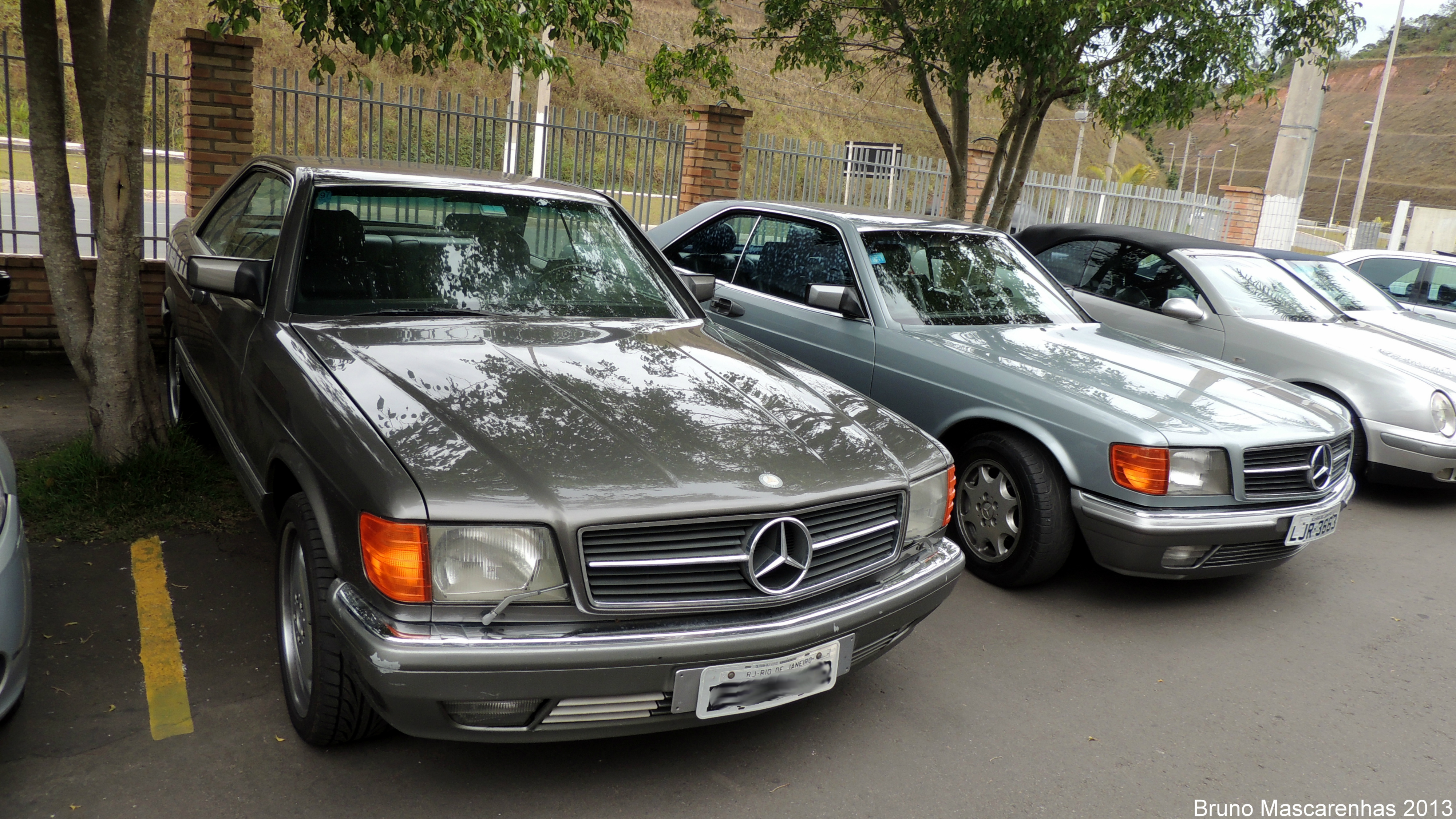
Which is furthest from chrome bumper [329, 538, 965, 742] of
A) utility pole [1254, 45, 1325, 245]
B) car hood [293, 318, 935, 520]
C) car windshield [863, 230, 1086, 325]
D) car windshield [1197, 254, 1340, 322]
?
utility pole [1254, 45, 1325, 245]

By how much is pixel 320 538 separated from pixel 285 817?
693 mm

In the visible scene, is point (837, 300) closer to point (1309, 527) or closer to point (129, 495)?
point (1309, 527)

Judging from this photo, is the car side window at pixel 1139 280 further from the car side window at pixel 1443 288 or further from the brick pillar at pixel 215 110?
the brick pillar at pixel 215 110

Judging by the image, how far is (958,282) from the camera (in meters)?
5.26

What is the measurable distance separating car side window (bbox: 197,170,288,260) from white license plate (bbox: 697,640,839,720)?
7.37ft

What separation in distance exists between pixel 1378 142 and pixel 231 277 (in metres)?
144

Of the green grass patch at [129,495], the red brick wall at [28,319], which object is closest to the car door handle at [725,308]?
the green grass patch at [129,495]

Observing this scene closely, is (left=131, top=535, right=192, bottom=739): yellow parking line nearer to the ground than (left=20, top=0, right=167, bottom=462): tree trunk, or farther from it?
nearer to the ground

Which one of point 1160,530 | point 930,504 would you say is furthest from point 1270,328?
point 930,504

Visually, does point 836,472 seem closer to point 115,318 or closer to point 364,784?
point 364,784

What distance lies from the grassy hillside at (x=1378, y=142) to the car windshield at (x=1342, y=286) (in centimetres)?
11424

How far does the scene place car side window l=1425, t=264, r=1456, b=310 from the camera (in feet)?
32.5

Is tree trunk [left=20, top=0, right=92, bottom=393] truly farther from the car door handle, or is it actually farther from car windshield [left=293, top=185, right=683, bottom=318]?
the car door handle

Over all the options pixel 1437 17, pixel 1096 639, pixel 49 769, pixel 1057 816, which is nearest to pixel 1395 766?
pixel 1096 639
